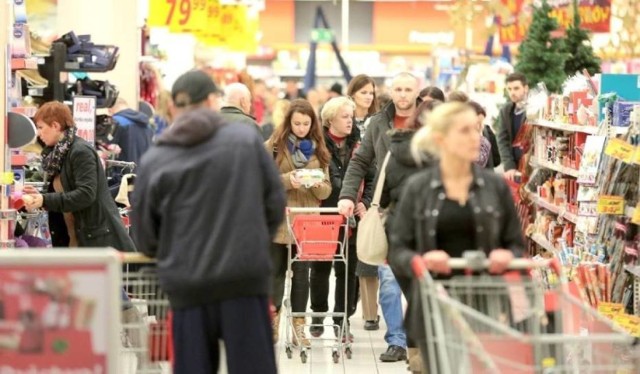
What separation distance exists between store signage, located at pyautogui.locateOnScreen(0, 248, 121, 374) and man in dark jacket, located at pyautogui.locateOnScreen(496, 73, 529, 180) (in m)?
8.99

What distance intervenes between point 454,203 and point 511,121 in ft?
26.6

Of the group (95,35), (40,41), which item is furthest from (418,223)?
(95,35)

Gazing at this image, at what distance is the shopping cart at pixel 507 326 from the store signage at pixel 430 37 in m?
27.7

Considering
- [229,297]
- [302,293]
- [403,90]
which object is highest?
[403,90]

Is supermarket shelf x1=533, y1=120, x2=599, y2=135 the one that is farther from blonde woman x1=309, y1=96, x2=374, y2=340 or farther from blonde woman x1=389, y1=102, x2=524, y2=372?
blonde woman x1=389, y1=102, x2=524, y2=372

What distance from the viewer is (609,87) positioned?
1007 centimetres

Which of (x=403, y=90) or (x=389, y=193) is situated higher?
(x=403, y=90)

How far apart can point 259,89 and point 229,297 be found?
18.1 metres

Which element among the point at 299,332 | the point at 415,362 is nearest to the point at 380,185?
the point at 415,362

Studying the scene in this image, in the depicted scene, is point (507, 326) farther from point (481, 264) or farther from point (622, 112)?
point (622, 112)

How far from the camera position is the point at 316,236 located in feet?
28.5

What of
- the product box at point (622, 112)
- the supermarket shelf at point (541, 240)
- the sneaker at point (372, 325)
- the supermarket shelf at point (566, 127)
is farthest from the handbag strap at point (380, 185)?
the supermarket shelf at point (541, 240)

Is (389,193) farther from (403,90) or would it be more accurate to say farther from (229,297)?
(229,297)

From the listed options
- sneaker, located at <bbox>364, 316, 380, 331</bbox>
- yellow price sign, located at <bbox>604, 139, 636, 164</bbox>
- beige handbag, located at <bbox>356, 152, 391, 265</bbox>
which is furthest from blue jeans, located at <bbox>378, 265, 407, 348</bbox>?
yellow price sign, located at <bbox>604, 139, 636, 164</bbox>
